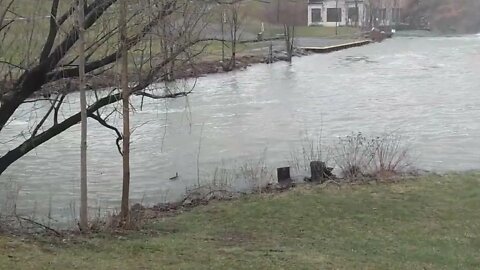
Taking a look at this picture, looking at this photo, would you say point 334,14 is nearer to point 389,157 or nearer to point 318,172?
point 389,157

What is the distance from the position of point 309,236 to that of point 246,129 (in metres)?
12.7

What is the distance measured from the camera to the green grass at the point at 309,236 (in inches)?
303

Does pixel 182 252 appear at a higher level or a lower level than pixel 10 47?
lower

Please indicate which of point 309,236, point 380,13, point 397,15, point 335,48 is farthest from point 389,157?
point 397,15

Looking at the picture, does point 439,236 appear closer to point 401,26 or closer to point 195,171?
point 195,171

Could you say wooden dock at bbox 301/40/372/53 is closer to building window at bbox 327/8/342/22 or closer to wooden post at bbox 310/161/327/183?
building window at bbox 327/8/342/22

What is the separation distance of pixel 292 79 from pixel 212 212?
89.5 ft

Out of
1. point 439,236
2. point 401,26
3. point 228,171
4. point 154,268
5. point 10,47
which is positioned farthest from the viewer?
point 401,26

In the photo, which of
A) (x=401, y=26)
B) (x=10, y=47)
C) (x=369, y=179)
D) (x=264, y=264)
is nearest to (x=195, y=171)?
(x=369, y=179)

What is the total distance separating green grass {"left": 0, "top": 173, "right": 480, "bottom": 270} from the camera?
7699 millimetres

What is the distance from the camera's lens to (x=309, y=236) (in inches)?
388

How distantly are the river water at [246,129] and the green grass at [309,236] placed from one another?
2952mm

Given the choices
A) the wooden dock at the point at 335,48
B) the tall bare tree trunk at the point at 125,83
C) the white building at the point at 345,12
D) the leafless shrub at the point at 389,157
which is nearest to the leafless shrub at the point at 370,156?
the leafless shrub at the point at 389,157

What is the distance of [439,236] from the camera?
31.2 ft
